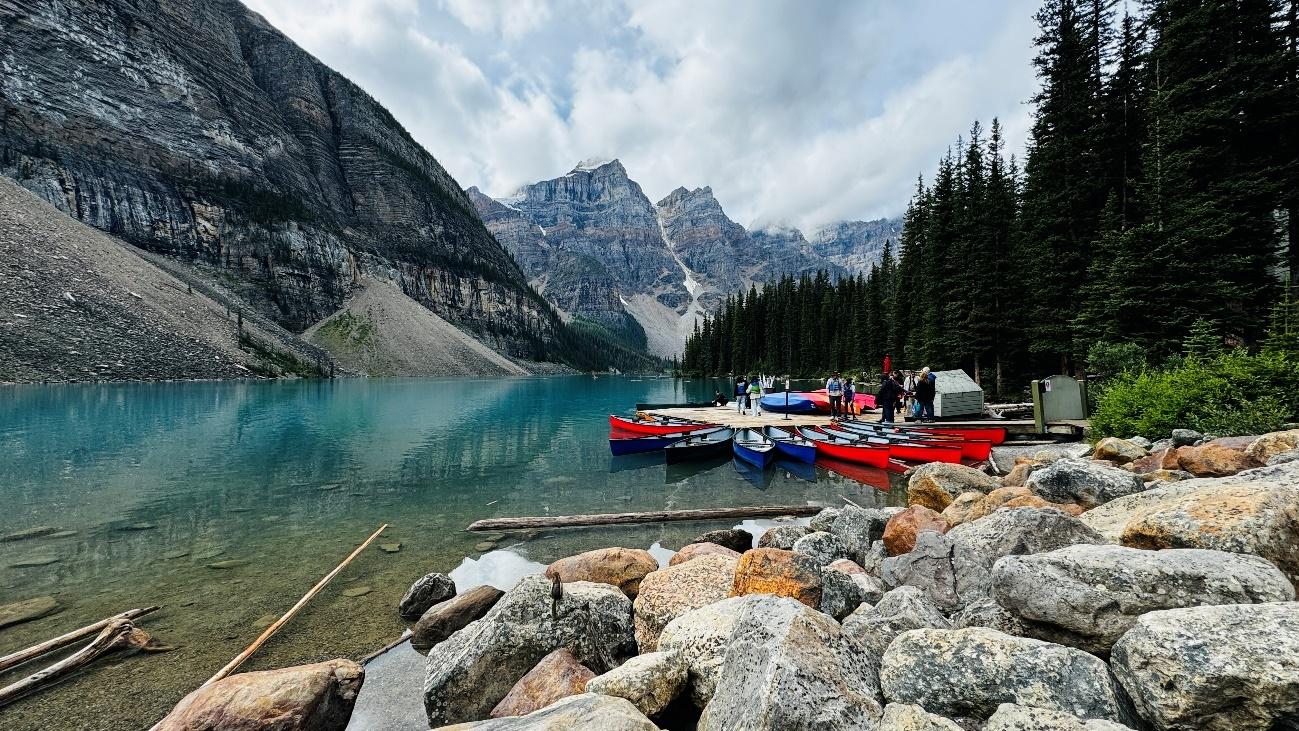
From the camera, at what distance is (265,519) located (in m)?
14.0

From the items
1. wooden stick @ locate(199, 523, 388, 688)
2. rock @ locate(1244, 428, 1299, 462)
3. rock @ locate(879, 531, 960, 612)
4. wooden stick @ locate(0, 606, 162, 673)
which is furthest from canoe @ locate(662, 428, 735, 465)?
wooden stick @ locate(0, 606, 162, 673)

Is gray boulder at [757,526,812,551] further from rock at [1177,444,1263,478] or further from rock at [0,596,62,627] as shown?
rock at [0,596,62,627]

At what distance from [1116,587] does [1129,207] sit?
32957mm

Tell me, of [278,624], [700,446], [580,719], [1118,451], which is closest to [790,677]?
[580,719]

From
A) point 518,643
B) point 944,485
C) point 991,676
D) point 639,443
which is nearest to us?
point 991,676

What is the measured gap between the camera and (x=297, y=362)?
101 meters

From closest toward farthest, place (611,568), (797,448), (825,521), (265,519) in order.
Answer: (611,568) < (825,521) < (265,519) < (797,448)

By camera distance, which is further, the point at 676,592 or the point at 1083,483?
the point at 1083,483

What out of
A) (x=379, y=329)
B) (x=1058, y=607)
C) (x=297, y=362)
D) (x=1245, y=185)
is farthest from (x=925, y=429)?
(x=379, y=329)

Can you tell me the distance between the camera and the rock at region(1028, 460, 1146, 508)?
7820 mm

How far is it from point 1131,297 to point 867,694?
25310mm

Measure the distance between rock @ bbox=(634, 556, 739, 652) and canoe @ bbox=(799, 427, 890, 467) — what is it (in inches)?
580

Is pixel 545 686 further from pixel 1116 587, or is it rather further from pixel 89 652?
pixel 89 652

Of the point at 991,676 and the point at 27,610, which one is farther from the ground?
the point at 991,676
